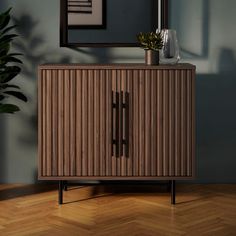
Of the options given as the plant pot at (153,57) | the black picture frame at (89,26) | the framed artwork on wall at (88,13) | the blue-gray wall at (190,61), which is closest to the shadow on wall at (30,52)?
the blue-gray wall at (190,61)

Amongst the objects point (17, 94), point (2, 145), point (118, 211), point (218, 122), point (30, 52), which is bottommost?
point (118, 211)

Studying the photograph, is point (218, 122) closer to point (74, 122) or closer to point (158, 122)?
point (158, 122)

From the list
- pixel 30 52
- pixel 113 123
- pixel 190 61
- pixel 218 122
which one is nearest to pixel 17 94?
pixel 30 52

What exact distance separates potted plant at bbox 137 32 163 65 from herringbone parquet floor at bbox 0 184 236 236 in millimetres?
781

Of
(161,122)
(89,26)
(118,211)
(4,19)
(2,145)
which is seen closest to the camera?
(118,211)

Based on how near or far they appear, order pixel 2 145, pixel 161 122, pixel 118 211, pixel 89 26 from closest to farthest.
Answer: pixel 118 211 → pixel 161 122 → pixel 89 26 → pixel 2 145

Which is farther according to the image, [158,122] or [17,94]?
[17,94]

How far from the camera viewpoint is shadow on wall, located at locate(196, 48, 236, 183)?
385 centimetres

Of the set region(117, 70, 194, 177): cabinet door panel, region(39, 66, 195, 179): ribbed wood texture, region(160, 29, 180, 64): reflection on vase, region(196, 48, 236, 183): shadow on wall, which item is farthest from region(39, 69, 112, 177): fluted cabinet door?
region(196, 48, 236, 183): shadow on wall

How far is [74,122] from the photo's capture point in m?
3.42

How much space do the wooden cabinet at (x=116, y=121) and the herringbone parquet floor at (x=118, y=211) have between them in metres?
0.17

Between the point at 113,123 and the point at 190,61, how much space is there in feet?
2.40

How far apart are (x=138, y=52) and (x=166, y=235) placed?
1.33 m

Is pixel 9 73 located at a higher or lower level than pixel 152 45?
lower
